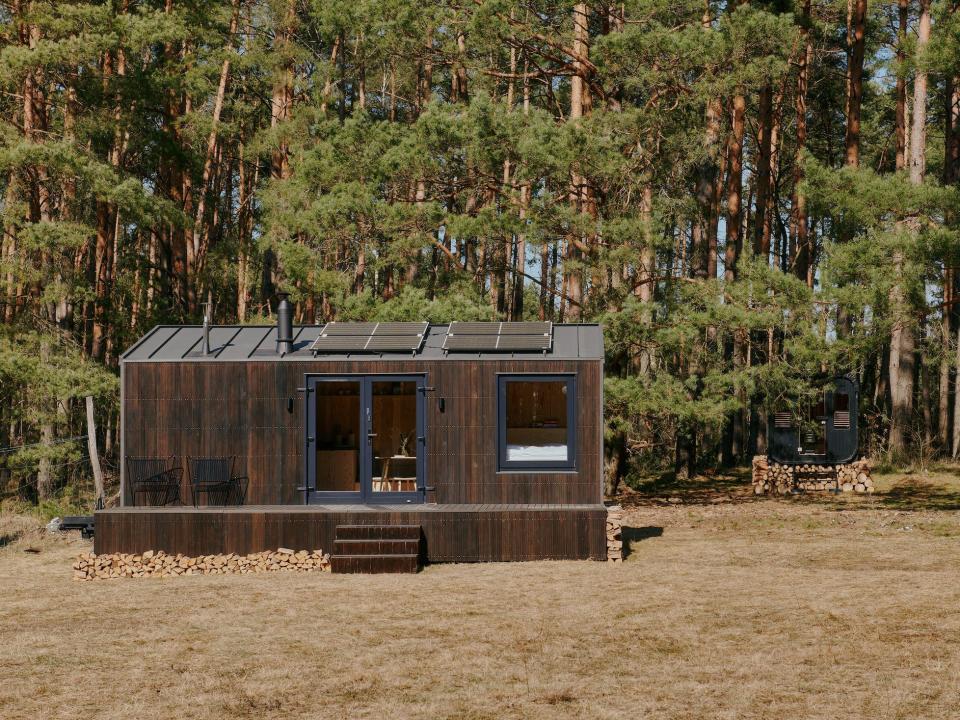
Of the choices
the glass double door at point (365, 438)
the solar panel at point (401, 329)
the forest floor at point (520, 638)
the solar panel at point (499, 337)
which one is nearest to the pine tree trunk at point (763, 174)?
the solar panel at point (499, 337)

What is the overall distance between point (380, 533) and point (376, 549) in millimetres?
203

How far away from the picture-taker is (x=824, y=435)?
17594mm


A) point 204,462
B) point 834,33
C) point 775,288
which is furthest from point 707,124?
point 204,462

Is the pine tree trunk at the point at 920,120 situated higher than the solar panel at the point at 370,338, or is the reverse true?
the pine tree trunk at the point at 920,120

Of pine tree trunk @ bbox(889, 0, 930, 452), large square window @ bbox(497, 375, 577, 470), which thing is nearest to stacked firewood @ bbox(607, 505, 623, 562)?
large square window @ bbox(497, 375, 577, 470)

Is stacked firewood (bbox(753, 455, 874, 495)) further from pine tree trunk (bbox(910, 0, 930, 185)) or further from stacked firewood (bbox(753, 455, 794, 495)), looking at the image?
pine tree trunk (bbox(910, 0, 930, 185))

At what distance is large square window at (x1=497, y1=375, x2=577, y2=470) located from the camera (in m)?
11.3

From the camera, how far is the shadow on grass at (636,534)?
12359mm

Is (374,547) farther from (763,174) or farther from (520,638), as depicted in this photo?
(763,174)

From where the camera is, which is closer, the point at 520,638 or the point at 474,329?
the point at 520,638

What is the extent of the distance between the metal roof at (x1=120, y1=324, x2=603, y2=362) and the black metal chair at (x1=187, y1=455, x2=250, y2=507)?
112 centimetres

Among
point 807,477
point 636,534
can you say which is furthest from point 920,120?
point 636,534

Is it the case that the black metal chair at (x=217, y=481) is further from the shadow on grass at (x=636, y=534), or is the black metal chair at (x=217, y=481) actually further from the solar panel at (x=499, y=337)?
the shadow on grass at (x=636, y=534)

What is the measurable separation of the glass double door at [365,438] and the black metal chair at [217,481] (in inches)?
30.1
